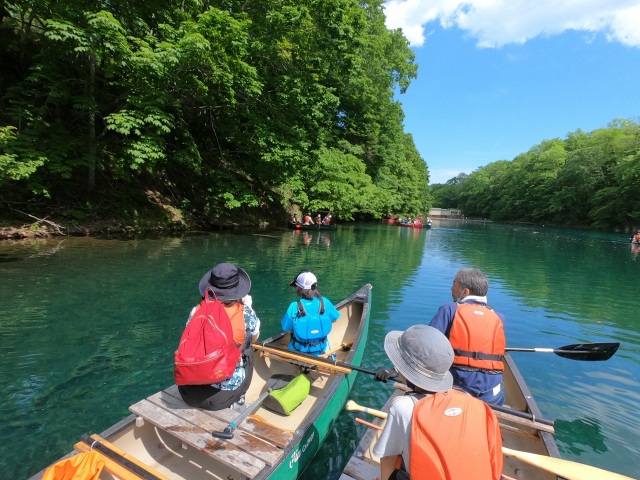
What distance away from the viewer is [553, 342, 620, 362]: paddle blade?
17.1ft

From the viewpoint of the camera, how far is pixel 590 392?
6.03 metres

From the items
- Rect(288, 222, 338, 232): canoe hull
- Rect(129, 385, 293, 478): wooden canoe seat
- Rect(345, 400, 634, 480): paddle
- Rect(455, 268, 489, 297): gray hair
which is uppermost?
Rect(455, 268, 489, 297): gray hair

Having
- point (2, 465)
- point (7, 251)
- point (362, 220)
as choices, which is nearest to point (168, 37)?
point (7, 251)

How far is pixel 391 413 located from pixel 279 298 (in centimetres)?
813

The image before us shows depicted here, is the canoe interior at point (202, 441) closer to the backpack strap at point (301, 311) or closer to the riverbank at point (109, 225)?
the backpack strap at point (301, 311)

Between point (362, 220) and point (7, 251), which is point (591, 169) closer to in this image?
point (362, 220)

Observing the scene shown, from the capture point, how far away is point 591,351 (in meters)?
5.28

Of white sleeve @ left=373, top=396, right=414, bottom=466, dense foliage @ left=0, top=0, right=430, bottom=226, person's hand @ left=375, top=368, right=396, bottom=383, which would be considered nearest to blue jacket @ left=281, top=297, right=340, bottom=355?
person's hand @ left=375, top=368, right=396, bottom=383

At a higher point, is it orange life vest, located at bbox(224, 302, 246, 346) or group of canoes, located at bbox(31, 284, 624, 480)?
orange life vest, located at bbox(224, 302, 246, 346)

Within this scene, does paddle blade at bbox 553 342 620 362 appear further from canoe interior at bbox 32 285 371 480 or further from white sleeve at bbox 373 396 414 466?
white sleeve at bbox 373 396 414 466

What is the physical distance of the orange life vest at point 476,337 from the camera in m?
3.51

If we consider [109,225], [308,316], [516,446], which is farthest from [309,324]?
[109,225]

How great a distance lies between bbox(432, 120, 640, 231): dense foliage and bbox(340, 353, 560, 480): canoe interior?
5759 cm

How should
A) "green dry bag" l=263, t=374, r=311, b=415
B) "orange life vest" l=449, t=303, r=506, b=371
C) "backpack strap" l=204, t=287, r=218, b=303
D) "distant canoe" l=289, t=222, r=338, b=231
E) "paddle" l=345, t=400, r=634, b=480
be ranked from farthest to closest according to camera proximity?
→ "distant canoe" l=289, t=222, r=338, b=231
"green dry bag" l=263, t=374, r=311, b=415
"orange life vest" l=449, t=303, r=506, b=371
"backpack strap" l=204, t=287, r=218, b=303
"paddle" l=345, t=400, r=634, b=480
